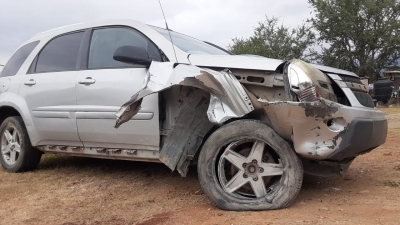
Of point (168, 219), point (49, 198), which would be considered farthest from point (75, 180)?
point (168, 219)

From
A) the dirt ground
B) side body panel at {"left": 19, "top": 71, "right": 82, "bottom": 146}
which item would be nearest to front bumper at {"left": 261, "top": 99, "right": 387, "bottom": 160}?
the dirt ground

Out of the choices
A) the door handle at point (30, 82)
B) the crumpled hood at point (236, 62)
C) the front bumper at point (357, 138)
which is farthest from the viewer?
the door handle at point (30, 82)

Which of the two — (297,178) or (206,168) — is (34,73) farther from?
(297,178)

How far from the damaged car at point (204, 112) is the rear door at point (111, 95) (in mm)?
12

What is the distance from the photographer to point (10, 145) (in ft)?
16.8

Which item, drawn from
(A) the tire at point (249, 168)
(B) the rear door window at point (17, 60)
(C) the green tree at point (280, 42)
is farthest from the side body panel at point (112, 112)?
(C) the green tree at point (280, 42)

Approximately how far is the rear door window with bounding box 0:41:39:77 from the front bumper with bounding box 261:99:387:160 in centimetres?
365

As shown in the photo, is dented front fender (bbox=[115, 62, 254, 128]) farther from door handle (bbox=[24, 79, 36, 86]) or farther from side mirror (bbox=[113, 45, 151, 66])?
door handle (bbox=[24, 79, 36, 86])

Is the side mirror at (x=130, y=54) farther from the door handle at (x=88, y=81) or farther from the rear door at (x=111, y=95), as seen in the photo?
the door handle at (x=88, y=81)

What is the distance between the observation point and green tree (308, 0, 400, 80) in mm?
29328

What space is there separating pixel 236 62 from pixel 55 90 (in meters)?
2.31

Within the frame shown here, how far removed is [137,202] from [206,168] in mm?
823

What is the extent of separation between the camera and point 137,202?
3.54 metres

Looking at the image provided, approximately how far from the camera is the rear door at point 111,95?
370 centimetres
